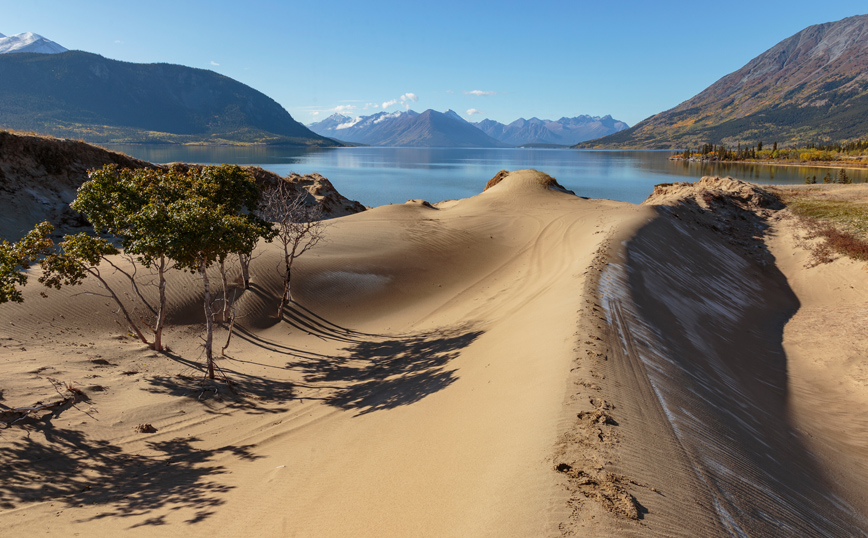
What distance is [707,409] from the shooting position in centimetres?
724

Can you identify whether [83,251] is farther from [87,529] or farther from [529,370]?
[529,370]

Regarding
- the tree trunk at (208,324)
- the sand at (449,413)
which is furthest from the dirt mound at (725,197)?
the tree trunk at (208,324)

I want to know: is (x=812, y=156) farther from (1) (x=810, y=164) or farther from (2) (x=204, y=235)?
(2) (x=204, y=235)

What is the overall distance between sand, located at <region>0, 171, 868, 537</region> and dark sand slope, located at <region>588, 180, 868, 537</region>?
42mm

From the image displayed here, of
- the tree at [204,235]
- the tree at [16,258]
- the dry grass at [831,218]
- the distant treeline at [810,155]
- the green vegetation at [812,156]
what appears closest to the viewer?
the tree at [16,258]

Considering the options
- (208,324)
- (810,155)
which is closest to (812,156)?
(810,155)

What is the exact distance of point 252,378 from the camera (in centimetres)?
1059

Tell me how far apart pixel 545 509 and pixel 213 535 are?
3965 millimetres

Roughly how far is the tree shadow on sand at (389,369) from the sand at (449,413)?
0.26 ft

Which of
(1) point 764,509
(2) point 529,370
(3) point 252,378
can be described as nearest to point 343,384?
(3) point 252,378

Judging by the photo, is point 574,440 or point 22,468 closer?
point 574,440

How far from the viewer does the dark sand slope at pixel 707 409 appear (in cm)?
480

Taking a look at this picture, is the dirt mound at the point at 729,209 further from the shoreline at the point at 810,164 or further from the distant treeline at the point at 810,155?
the distant treeline at the point at 810,155

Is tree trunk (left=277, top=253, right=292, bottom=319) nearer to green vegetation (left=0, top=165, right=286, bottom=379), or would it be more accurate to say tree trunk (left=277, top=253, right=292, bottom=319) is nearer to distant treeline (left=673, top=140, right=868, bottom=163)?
green vegetation (left=0, top=165, right=286, bottom=379)
